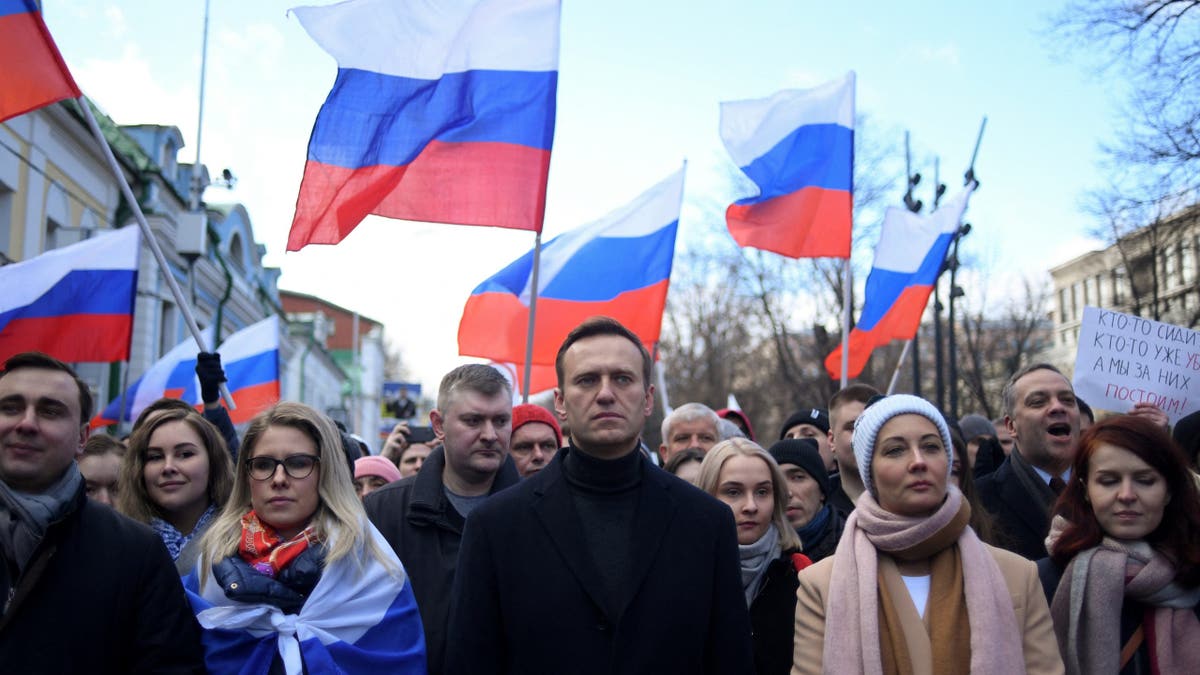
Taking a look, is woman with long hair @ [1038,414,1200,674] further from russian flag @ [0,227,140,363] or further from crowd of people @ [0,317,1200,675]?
russian flag @ [0,227,140,363]

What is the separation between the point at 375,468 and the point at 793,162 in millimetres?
4354

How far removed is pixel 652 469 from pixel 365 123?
150 inches

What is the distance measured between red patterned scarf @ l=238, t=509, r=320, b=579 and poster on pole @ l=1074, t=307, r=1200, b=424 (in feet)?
12.9

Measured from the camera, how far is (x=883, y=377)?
94.2 ft

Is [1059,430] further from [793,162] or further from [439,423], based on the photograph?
[793,162]

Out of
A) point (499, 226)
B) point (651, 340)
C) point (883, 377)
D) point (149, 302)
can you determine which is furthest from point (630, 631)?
point (883, 377)

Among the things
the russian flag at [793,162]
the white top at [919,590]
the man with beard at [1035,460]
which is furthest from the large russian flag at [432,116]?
the white top at [919,590]

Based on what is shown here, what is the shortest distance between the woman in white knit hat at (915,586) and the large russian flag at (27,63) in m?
4.61

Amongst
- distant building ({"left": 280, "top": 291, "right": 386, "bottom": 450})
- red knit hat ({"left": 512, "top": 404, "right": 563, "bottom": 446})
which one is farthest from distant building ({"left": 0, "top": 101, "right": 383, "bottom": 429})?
distant building ({"left": 280, "top": 291, "right": 386, "bottom": 450})

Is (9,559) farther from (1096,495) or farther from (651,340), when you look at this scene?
(651,340)

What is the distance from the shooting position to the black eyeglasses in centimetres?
379

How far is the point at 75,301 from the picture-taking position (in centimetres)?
816

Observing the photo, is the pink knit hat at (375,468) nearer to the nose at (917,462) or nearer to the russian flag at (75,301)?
the russian flag at (75,301)

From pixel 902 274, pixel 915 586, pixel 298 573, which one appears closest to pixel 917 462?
pixel 915 586
